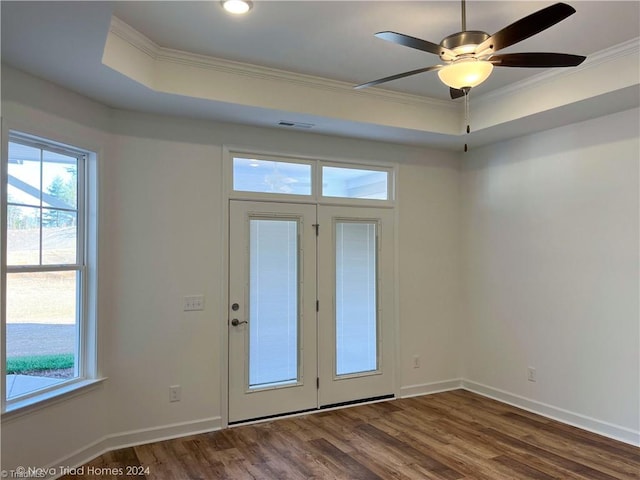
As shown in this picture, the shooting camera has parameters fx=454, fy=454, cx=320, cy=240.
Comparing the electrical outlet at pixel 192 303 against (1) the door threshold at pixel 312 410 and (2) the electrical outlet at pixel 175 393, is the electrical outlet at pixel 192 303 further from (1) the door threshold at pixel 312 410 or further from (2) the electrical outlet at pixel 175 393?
(1) the door threshold at pixel 312 410

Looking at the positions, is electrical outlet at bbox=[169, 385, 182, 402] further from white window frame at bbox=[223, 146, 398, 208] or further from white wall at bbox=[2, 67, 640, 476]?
white window frame at bbox=[223, 146, 398, 208]

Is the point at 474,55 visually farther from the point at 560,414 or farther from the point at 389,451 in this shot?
the point at 560,414

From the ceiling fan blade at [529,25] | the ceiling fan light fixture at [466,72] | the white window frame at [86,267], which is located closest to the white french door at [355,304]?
the white window frame at [86,267]

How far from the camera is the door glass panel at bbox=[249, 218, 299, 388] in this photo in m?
4.16

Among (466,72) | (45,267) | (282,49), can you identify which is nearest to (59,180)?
(45,267)

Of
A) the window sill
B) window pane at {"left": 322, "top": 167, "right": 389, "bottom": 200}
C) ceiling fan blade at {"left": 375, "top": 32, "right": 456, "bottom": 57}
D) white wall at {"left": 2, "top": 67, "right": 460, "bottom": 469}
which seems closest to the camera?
ceiling fan blade at {"left": 375, "top": 32, "right": 456, "bottom": 57}

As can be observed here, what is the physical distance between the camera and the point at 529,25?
200 centimetres

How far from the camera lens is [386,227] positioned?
4855 millimetres

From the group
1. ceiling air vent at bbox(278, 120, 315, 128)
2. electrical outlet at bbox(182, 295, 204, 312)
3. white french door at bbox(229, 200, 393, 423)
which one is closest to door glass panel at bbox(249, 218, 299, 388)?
white french door at bbox(229, 200, 393, 423)

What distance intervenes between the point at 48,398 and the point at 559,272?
168 inches

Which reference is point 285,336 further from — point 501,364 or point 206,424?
point 501,364

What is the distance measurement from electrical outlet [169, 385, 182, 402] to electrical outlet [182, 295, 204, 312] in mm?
646

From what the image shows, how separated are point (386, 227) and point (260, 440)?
243cm

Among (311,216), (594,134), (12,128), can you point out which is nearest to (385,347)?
(311,216)
